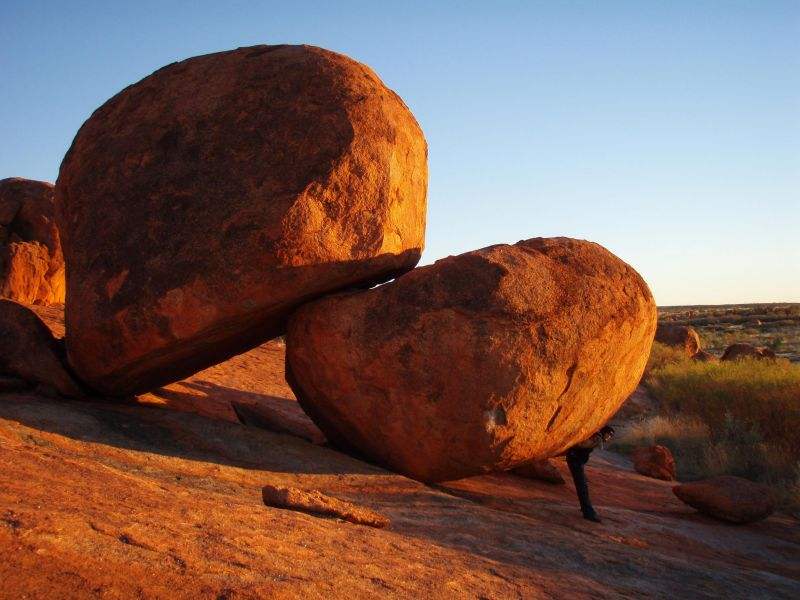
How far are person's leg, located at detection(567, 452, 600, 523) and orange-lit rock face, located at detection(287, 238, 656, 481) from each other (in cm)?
44

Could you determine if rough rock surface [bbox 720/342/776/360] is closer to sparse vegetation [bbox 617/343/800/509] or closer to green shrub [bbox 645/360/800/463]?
green shrub [bbox 645/360/800/463]

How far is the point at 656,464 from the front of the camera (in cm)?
1085

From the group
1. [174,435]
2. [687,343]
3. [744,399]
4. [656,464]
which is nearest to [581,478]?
[174,435]

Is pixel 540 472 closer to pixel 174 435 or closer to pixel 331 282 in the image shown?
pixel 331 282

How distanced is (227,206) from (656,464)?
7.49 m

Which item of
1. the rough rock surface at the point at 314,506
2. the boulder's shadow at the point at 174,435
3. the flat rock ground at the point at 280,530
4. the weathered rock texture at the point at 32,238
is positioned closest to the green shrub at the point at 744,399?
the flat rock ground at the point at 280,530

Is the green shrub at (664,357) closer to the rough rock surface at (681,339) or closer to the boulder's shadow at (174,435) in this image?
the rough rock surface at (681,339)

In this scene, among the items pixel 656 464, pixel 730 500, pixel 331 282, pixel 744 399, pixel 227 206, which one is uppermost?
pixel 227 206

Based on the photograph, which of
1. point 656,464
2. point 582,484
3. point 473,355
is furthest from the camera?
point 656,464

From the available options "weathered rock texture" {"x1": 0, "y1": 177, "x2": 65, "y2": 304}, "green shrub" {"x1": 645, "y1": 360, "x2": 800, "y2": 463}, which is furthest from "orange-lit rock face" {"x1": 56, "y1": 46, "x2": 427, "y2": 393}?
"green shrub" {"x1": 645, "y1": 360, "x2": 800, "y2": 463}

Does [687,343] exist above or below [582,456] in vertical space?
above

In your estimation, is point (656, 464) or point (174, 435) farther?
point (656, 464)

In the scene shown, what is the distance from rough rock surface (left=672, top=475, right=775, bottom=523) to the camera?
7.96m

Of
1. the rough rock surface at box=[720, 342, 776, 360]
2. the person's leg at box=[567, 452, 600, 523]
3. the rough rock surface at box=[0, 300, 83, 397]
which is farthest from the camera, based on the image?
the rough rock surface at box=[720, 342, 776, 360]
